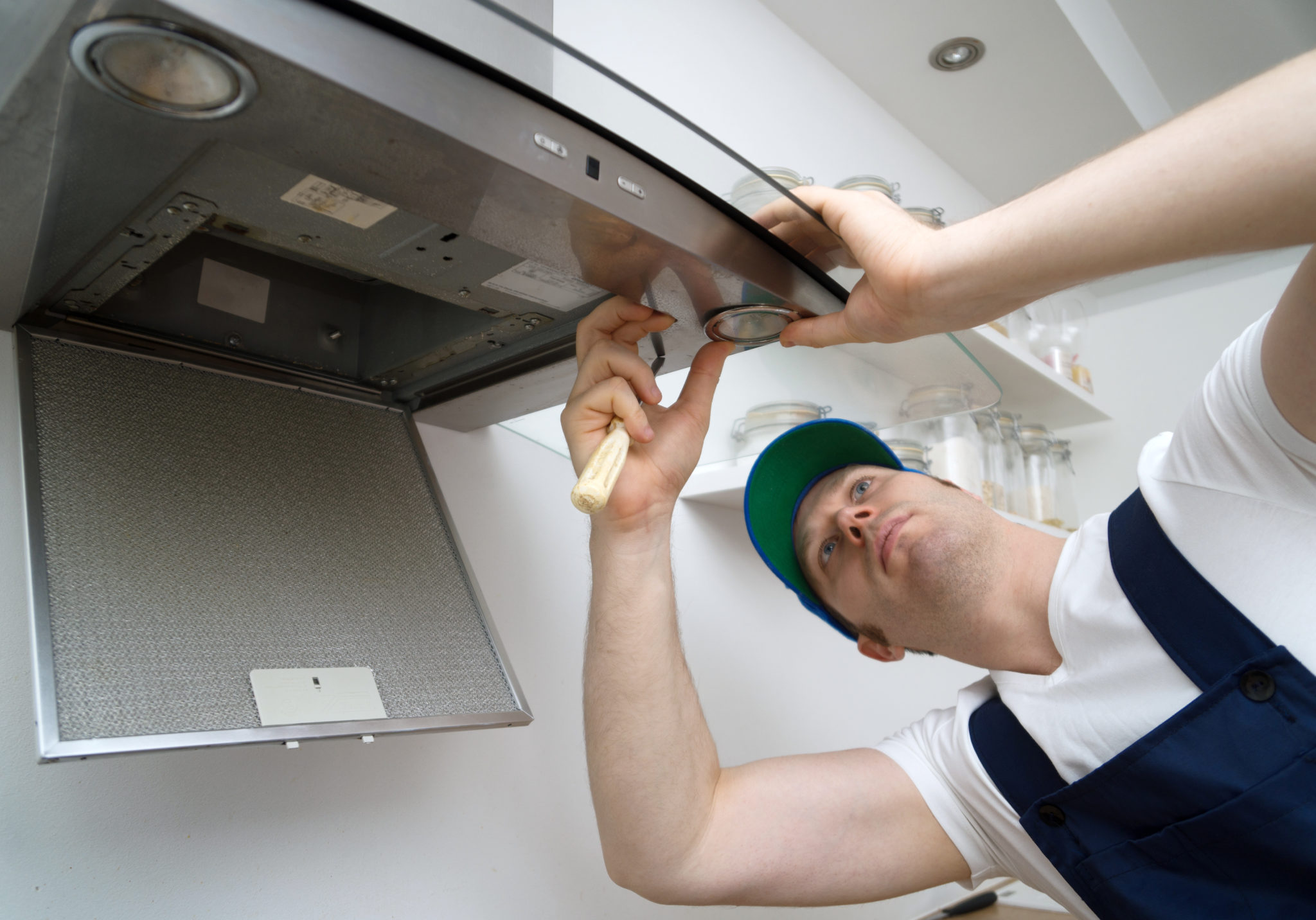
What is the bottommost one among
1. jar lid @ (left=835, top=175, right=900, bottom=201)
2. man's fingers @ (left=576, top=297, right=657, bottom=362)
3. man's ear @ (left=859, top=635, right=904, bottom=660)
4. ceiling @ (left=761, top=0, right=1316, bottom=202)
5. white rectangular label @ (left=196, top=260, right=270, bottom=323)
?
man's ear @ (left=859, top=635, right=904, bottom=660)

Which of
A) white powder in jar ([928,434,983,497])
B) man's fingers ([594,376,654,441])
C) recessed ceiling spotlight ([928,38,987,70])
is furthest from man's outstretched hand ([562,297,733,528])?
recessed ceiling spotlight ([928,38,987,70])

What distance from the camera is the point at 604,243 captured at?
→ 472mm

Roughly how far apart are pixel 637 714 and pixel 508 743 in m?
0.18

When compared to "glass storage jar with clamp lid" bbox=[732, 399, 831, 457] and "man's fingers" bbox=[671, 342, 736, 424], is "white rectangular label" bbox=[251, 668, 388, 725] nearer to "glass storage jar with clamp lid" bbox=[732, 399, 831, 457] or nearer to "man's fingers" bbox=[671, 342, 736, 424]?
"man's fingers" bbox=[671, 342, 736, 424]

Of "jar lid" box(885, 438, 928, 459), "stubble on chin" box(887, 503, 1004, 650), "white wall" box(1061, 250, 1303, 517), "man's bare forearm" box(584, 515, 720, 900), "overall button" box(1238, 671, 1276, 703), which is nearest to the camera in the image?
"overall button" box(1238, 671, 1276, 703)

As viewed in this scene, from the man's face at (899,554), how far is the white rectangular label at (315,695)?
66cm

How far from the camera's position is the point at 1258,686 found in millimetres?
646

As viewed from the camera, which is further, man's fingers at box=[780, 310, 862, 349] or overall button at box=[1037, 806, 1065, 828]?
overall button at box=[1037, 806, 1065, 828]

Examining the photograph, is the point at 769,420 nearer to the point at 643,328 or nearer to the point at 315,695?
the point at 643,328

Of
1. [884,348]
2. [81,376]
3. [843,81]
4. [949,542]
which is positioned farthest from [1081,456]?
[81,376]

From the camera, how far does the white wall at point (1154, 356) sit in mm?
1996

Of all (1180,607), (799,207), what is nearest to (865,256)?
(799,207)

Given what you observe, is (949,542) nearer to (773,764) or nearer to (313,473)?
(773,764)

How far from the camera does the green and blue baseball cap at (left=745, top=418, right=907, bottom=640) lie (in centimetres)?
106
